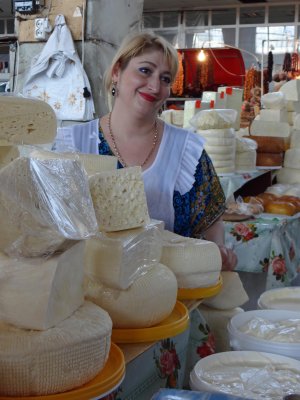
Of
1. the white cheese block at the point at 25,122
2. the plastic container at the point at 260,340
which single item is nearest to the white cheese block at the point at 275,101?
the plastic container at the point at 260,340

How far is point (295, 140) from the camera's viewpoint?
490 cm

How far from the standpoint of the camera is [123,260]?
120 centimetres

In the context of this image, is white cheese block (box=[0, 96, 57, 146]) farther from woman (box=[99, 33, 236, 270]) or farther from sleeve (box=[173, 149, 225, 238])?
sleeve (box=[173, 149, 225, 238])

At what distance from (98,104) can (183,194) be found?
7.51ft

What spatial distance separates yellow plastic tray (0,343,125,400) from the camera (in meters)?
0.96

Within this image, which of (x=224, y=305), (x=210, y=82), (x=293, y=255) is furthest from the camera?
(x=210, y=82)

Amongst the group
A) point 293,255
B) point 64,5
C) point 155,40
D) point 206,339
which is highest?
point 64,5

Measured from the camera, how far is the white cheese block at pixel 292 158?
470cm

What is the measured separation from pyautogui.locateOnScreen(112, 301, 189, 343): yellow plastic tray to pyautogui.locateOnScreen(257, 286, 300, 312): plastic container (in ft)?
2.18

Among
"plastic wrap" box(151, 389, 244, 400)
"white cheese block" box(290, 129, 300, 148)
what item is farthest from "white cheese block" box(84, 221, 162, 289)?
"white cheese block" box(290, 129, 300, 148)

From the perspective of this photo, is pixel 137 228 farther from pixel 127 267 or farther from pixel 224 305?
pixel 224 305

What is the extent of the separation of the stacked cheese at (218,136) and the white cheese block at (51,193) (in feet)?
9.59

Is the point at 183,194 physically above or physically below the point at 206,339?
above

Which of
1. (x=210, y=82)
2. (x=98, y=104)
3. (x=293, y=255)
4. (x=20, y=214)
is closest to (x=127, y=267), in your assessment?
(x=20, y=214)
